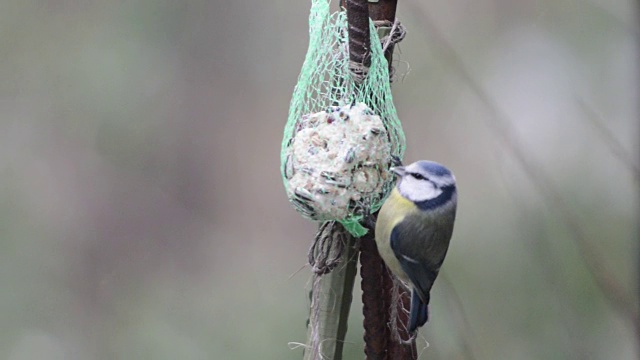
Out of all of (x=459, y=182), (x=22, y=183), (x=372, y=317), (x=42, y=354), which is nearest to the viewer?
(x=372, y=317)

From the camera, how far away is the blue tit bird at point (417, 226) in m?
1.69

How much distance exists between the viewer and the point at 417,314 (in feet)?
5.71

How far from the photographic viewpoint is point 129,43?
3760 mm

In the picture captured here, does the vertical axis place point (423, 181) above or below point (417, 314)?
above

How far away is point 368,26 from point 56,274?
8.48ft

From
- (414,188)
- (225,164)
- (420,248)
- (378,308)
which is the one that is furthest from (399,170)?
(225,164)

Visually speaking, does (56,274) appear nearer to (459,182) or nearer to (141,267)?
(141,267)

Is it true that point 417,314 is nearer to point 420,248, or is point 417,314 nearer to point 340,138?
point 420,248

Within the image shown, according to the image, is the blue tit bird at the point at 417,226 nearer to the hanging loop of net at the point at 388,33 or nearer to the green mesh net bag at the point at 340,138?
the green mesh net bag at the point at 340,138

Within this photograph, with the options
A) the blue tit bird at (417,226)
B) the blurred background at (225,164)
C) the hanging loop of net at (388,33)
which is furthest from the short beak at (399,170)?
the blurred background at (225,164)

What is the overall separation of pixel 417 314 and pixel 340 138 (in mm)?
399

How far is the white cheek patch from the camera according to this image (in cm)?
168

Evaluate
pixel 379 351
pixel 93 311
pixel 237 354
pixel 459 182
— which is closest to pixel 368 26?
pixel 379 351

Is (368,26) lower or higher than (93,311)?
higher
